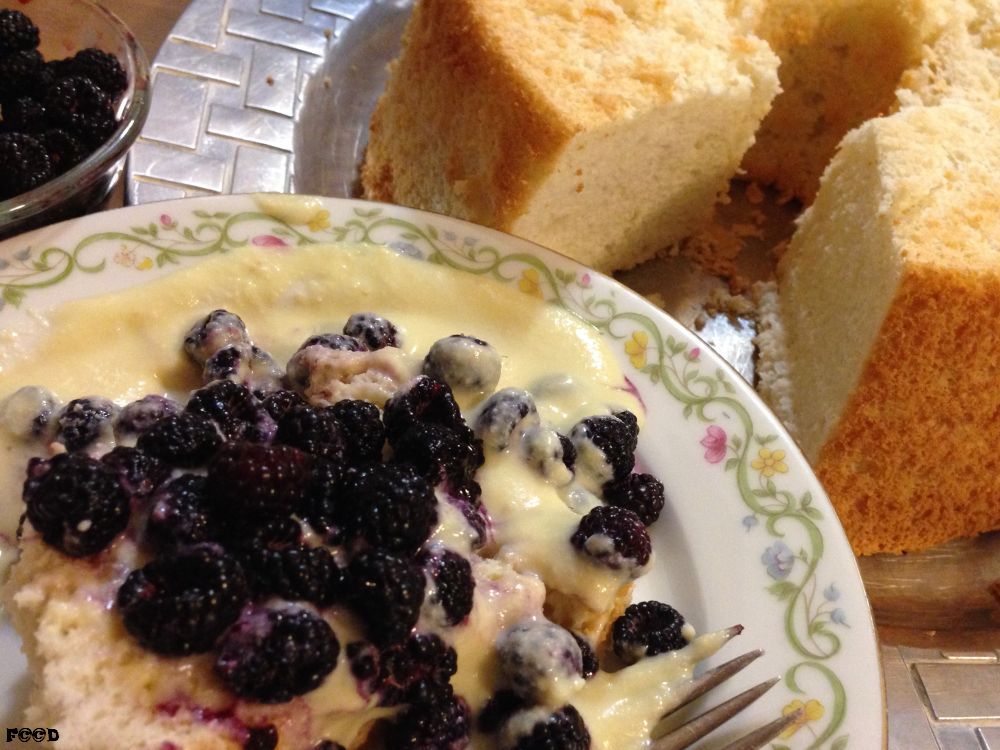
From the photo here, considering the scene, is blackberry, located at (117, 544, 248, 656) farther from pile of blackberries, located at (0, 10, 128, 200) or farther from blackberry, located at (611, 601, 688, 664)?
pile of blackberries, located at (0, 10, 128, 200)

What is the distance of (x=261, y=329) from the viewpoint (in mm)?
1733

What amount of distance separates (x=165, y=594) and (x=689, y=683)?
786 mm

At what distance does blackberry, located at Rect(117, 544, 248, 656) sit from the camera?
3.64 ft

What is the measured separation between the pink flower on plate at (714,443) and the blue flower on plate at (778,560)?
20 cm

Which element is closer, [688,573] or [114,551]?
[114,551]

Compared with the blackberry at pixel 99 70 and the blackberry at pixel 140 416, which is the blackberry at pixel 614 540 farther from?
the blackberry at pixel 99 70

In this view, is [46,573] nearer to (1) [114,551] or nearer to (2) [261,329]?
(1) [114,551]

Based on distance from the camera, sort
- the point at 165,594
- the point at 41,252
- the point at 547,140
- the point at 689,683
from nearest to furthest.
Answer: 1. the point at 165,594
2. the point at 689,683
3. the point at 41,252
4. the point at 547,140

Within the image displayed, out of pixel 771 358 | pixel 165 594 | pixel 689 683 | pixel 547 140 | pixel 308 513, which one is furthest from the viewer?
pixel 771 358

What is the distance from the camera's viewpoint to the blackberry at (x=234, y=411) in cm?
141

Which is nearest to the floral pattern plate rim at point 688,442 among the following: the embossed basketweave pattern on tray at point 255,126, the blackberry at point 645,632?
the blackberry at point 645,632

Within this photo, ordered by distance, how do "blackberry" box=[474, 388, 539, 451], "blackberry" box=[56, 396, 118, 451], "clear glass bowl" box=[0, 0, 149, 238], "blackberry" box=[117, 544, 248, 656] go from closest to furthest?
"blackberry" box=[117, 544, 248, 656] < "blackberry" box=[56, 396, 118, 451] < "blackberry" box=[474, 388, 539, 451] < "clear glass bowl" box=[0, 0, 149, 238]

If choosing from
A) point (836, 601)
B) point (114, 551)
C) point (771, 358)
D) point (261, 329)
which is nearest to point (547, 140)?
point (261, 329)

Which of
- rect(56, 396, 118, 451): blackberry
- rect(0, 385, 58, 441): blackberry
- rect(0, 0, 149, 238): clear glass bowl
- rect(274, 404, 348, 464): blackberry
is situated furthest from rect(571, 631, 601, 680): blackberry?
rect(0, 0, 149, 238): clear glass bowl
